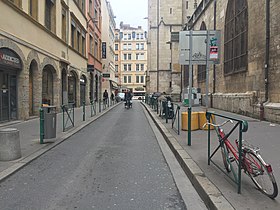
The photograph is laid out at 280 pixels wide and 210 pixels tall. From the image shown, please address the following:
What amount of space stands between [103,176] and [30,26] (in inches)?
447

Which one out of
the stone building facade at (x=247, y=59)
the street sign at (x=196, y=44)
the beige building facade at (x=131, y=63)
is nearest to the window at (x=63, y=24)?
the stone building facade at (x=247, y=59)

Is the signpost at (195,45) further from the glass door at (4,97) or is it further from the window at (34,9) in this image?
the window at (34,9)

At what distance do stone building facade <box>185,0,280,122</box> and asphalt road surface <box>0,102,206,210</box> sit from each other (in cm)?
718

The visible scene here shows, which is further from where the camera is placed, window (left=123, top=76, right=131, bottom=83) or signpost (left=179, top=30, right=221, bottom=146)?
window (left=123, top=76, right=131, bottom=83)

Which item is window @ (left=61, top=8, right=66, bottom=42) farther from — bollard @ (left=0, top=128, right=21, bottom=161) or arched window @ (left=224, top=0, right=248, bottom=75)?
bollard @ (left=0, top=128, right=21, bottom=161)

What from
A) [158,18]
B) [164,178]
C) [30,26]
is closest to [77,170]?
[164,178]

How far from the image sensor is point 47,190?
446 cm

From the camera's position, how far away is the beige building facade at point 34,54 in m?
11.9

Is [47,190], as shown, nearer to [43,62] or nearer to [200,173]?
[200,173]

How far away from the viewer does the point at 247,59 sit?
48.5 ft

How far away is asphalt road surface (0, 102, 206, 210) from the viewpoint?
13.0 ft

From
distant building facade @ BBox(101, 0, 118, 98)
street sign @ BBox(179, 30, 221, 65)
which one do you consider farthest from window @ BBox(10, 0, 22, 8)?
distant building facade @ BBox(101, 0, 118, 98)

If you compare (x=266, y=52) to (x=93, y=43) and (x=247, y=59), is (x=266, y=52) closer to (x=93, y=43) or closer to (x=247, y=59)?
Answer: (x=247, y=59)

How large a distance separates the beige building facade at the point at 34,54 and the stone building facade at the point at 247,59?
10.7 m
